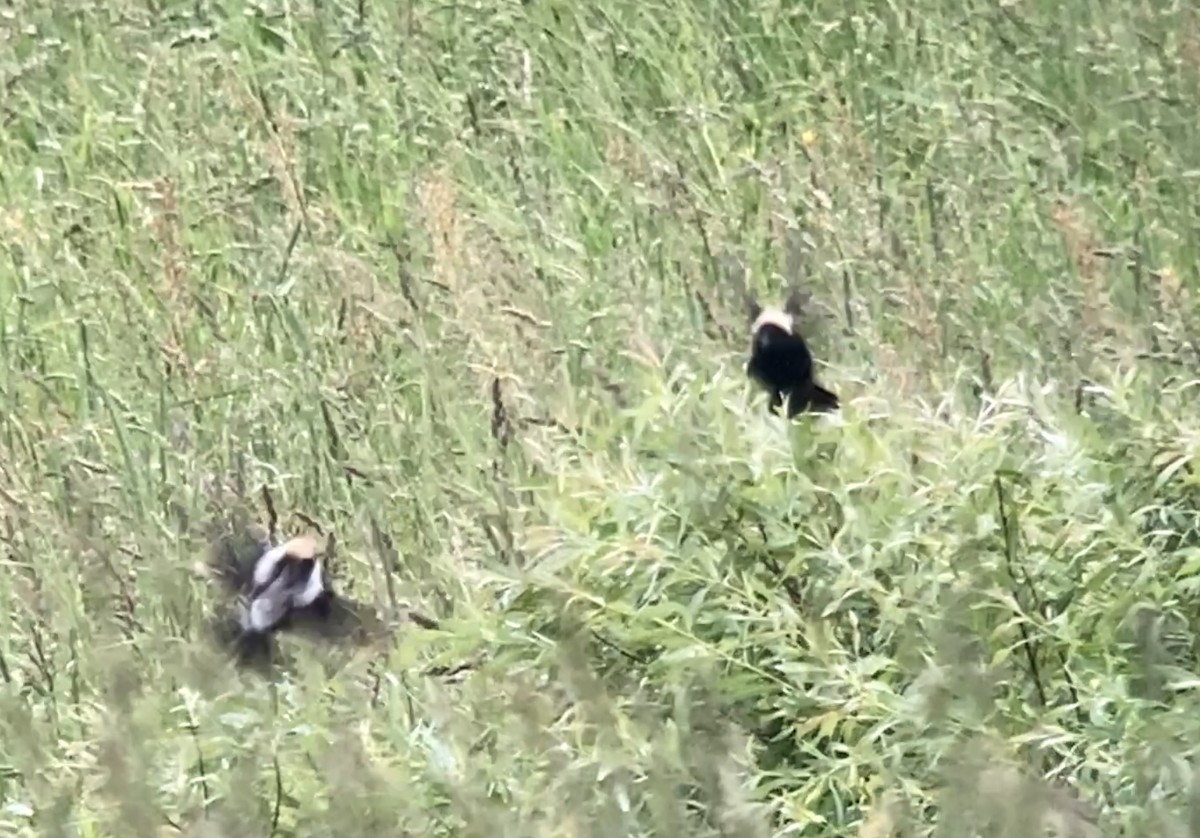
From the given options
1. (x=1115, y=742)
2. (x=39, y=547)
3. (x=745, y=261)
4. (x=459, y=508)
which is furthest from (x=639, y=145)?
(x=1115, y=742)

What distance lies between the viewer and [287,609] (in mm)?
2945

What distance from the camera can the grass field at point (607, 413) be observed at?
2.31m

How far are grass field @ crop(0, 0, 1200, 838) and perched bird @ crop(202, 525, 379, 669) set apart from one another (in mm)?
86

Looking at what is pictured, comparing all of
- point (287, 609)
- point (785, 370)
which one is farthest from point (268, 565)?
point (785, 370)

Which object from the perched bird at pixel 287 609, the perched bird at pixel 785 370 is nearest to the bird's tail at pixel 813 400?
the perched bird at pixel 785 370

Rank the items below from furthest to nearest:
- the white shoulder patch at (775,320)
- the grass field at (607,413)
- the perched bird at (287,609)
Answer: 1. the white shoulder patch at (775,320)
2. the perched bird at (287,609)
3. the grass field at (607,413)

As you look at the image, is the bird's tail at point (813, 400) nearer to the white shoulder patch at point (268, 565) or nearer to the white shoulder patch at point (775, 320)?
the white shoulder patch at point (775, 320)

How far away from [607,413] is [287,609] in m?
0.62

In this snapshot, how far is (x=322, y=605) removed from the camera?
295 centimetres

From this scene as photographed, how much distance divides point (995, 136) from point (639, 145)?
0.75m

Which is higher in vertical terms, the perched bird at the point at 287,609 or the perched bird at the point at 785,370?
the perched bird at the point at 785,370


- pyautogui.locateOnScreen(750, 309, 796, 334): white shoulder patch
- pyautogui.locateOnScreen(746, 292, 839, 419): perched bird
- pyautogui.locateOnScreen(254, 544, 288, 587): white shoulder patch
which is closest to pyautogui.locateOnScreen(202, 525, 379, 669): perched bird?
pyautogui.locateOnScreen(254, 544, 288, 587): white shoulder patch

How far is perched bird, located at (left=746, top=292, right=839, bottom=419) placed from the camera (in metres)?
2.98

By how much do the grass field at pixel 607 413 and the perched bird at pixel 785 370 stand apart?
8cm
